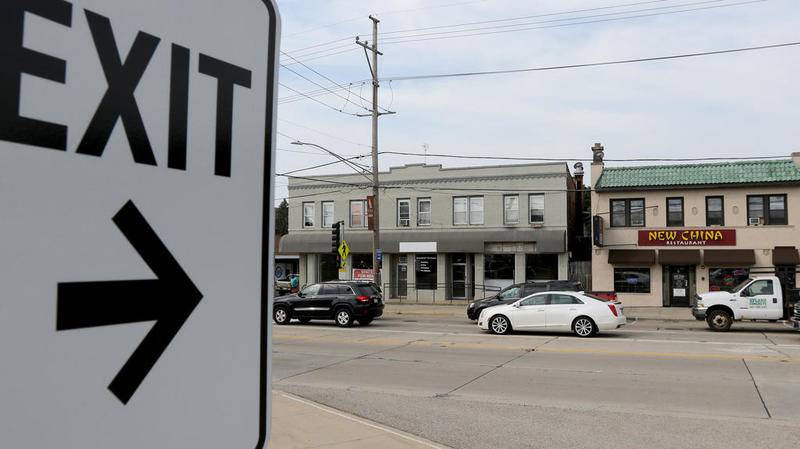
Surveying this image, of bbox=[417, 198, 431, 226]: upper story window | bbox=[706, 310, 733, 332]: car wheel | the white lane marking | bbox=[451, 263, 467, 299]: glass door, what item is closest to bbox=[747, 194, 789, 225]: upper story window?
bbox=[706, 310, 733, 332]: car wheel

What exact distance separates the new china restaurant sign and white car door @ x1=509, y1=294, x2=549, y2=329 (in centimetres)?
1220

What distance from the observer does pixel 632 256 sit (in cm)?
2906

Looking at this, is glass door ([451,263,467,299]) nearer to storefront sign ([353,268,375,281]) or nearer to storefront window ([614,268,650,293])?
storefront sign ([353,268,375,281])

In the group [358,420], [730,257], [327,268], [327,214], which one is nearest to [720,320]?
[730,257]

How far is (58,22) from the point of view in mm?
924

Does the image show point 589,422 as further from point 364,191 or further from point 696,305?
point 364,191

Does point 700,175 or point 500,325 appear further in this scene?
point 700,175

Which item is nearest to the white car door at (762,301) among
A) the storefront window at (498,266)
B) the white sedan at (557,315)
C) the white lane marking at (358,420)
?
the white sedan at (557,315)

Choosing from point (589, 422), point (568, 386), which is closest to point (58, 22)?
point (589, 422)

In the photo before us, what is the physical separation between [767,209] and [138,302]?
3175cm

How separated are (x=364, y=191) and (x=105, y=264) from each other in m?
35.1

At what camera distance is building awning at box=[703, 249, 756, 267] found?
27297 millimetres

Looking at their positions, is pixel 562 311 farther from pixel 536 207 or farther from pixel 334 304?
pixel 536 207

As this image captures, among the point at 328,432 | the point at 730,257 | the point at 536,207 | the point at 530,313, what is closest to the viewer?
the point at 328,432
